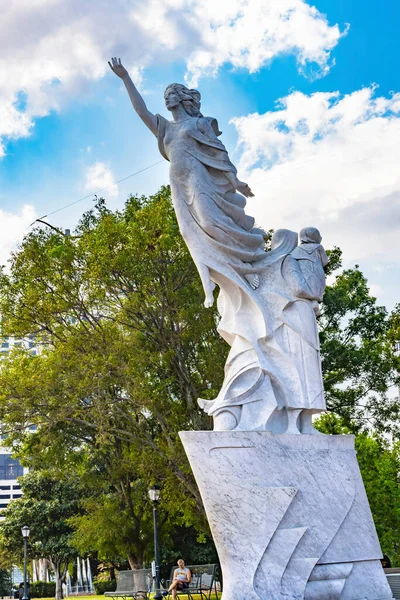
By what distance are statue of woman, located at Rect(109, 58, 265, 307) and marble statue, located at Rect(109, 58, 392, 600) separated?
0.05 ft

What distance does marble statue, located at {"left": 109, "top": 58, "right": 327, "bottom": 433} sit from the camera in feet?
27.0

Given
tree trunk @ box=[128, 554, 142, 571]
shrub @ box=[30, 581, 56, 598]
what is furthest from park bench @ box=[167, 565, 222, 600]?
shrub @ box=[30, 581, 56, 598]

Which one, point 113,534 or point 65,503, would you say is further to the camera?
point 65,503

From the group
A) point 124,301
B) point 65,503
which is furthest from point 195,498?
point 65,503

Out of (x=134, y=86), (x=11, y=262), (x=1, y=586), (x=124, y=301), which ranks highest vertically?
(x=11, y=262)

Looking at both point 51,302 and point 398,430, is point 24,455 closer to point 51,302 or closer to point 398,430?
point 51,302

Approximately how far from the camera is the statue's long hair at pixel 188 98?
371 inches

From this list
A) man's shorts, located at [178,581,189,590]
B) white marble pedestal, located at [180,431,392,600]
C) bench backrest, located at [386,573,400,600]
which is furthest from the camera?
man's shorts, located at [178,581,189,590]

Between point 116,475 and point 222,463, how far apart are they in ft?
55.6

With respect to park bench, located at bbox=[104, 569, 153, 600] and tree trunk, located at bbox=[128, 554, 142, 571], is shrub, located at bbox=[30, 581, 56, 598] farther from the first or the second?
park bench, located at bbox=[104, 569, 153, 600]

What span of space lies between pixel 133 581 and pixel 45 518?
1770 centimetres

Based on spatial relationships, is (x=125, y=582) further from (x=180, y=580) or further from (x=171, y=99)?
(x=171, y=99)

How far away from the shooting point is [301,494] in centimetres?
769

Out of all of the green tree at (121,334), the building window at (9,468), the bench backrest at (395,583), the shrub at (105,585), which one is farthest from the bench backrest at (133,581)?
the building window at (9,468)
